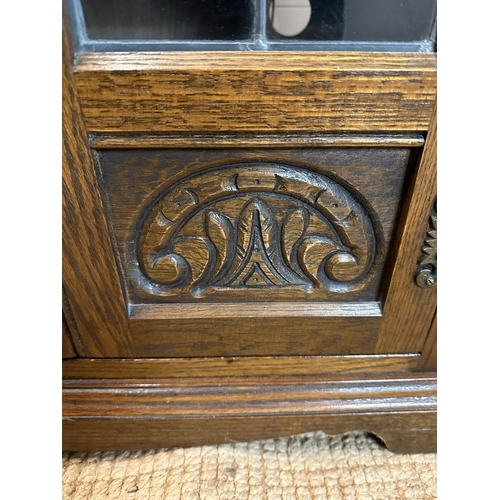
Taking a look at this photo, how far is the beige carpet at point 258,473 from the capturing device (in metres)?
0.54

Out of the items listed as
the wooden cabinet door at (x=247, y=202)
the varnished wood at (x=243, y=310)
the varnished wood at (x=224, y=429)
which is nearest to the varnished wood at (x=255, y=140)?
the wooden cabinet door at (x=247, y=202)

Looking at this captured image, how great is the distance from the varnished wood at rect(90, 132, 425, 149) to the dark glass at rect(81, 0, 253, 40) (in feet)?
0.22

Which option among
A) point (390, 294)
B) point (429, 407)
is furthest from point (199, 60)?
point (429, 407)

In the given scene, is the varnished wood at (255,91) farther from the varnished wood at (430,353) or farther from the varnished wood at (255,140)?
the varnished wood at (430,353)

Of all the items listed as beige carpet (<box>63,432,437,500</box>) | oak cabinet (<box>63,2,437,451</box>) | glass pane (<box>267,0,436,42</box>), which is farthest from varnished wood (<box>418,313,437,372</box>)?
glass pane (<box>267,0,436,42</box>)

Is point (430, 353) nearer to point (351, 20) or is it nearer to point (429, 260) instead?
point (429, 260)

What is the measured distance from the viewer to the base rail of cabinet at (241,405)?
53 cm

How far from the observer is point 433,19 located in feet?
1.18

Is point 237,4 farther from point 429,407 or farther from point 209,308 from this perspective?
point 429,407

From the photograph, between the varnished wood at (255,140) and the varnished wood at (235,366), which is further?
the varnished wood at (235,366)

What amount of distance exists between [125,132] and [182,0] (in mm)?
96

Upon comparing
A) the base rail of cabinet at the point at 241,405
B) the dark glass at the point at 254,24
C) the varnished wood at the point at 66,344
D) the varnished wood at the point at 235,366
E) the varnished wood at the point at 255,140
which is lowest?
the base rail of cabinet at the point at 241,405

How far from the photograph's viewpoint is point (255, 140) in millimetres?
393

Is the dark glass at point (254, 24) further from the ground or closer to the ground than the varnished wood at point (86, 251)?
further from the ground
